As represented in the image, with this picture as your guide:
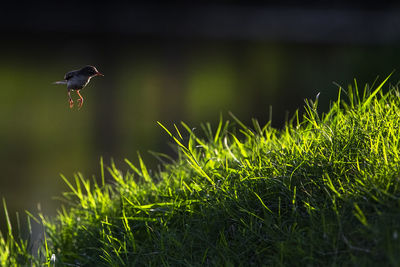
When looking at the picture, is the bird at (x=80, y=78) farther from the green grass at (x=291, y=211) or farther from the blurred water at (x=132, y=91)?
the blurred water at (x=132, y=91)

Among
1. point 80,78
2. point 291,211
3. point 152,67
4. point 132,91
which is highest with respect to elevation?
point 80,78

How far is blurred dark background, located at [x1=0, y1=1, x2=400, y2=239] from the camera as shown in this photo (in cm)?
905

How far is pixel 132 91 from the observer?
39.5ft

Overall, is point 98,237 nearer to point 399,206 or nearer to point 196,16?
point 399,206

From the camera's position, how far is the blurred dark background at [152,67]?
9055 millimetres

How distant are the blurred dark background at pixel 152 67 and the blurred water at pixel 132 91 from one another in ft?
0.09

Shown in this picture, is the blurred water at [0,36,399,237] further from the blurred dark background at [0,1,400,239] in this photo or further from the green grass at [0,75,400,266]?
the green grass at [0,75,400,266]

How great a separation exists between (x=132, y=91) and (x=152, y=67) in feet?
6.62

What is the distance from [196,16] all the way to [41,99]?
19.2 ft

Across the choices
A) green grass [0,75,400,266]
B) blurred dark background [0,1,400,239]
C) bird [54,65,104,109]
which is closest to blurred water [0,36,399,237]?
blurred dark background [0,1,400,239]

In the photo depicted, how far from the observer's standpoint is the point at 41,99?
1184 centimetres

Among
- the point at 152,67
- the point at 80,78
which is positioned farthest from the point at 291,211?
the point at 152,67

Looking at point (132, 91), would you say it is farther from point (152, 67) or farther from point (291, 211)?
point (291, 211)

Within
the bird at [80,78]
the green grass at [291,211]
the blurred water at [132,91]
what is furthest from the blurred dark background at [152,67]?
the bird at [80,78]
